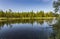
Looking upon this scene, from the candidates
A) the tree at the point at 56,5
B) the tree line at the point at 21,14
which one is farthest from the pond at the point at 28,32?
the tree line at the point at 21,14

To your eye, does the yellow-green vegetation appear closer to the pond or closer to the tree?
the pond

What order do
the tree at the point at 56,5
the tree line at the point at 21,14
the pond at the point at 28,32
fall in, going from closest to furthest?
1. the tree at the point at 56,5
2. the pond at the point at 28,32
3. the tree line at the point at 21,14

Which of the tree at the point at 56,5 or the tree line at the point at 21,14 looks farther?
the tree line at the point at 21,14

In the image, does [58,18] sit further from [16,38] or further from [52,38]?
[16,38]

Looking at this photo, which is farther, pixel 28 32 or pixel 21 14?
pixel 21 14

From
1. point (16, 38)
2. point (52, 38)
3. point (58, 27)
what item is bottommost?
point (16, 38)

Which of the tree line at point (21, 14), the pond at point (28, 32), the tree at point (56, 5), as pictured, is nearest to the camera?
the tree at point (56, 5)

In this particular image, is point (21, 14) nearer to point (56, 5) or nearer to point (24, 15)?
point (24, 15)

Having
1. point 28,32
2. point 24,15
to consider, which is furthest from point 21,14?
point 28,32

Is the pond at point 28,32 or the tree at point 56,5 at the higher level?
the tree at point 56,5

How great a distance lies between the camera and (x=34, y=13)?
6862 cm

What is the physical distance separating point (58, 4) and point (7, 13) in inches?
2334

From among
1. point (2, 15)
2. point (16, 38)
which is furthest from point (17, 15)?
point (16, 38)

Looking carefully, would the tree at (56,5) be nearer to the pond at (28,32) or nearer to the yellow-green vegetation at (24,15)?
the pond at (28,32)
